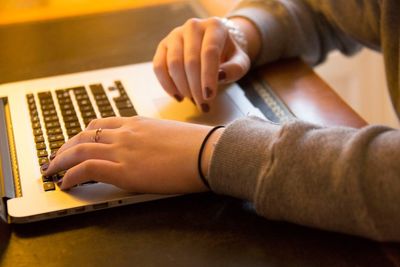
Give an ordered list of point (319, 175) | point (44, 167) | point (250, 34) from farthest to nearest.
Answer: point (250, 34), point (44, 167), point (319, 175)

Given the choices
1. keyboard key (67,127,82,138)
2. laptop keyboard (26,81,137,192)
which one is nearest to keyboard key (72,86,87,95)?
laptop keyboard (26,81,137,192)

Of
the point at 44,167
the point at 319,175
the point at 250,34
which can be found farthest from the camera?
the point at 250,34

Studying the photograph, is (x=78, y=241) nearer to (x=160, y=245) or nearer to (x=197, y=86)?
(x=160, y=245)

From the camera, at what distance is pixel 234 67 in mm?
887

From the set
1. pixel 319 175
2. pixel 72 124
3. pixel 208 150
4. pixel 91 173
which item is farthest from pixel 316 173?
pixel 72 124

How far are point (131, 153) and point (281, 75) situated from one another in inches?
14.1

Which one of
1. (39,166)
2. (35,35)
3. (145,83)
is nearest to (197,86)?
(145,83)

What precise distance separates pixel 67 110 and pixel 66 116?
0.06 ft

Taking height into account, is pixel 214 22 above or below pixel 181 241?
above

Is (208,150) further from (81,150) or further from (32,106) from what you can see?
(32,106)

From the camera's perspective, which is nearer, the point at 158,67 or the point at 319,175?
the point at 319,175

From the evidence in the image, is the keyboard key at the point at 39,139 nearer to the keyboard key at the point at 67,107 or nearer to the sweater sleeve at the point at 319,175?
the keyboard key at the point at 67,107

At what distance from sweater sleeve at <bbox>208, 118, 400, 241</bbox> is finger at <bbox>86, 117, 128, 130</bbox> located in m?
0.15

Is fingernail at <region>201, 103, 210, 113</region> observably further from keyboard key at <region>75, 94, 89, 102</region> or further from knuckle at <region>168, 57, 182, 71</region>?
keyboard key at <region>75, 94, 89, 102</region>
